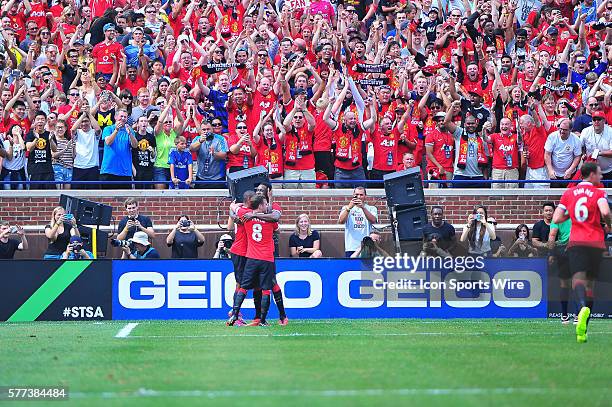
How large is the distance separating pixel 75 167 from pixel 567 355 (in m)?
12.6

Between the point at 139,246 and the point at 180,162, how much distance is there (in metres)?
2.38

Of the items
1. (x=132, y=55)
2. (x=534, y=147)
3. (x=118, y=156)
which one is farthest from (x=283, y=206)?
(x=534, y=147)

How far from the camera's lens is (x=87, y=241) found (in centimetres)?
2158

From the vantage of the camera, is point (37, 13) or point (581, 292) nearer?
point (581, 292)

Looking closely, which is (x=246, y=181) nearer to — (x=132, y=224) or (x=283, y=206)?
(x=132, y=224)

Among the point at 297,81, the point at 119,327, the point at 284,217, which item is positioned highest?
the point at 297,81

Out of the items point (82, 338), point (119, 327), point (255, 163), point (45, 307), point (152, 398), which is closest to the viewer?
point (152, 398)

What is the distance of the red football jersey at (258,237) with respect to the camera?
1725 centimetres

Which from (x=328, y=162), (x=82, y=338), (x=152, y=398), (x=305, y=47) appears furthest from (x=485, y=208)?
(x=152, y=398)

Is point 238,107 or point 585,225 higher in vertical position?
point 238,107

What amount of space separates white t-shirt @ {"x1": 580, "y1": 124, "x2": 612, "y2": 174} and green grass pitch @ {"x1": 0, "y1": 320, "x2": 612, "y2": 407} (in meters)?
7.04

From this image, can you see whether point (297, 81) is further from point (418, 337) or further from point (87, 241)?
point (418, 337)

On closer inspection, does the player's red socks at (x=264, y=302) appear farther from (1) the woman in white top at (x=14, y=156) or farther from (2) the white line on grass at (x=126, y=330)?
(1) the woman in white top at (x=14, y=156)

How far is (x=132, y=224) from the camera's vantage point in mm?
21703
